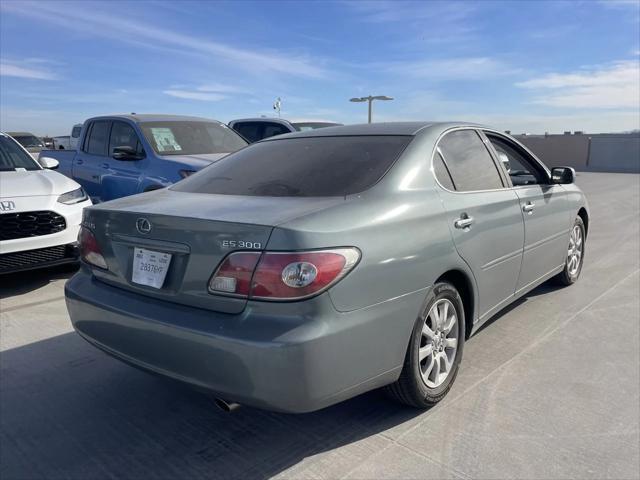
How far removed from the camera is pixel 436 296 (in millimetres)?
2801

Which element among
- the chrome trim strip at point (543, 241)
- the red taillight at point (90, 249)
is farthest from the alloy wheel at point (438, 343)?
the red taillight at point (90, 249)

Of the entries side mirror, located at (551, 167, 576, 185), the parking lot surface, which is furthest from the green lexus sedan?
side mirror, located at (551, 167, 576, 185)

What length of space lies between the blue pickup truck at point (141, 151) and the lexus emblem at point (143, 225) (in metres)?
3.71

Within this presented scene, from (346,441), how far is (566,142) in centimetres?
2930

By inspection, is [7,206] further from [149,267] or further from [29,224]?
[149,267]

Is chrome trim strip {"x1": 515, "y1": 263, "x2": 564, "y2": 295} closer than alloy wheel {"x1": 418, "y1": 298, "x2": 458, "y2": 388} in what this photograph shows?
No

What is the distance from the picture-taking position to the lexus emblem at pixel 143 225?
2.53m

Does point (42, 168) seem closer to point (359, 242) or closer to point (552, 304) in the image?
point (359, 242)

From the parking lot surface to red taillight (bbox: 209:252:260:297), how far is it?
0.88m

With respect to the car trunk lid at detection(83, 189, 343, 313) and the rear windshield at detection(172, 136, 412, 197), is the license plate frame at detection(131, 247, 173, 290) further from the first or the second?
the rear windshield at detection(172, 136, 412, 197)

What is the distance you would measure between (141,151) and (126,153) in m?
0.19

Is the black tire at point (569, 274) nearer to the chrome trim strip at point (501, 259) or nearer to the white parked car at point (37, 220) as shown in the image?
the chrome trim strip at point (501, 259)

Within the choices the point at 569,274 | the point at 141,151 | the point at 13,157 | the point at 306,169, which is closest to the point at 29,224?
the point at 13,157

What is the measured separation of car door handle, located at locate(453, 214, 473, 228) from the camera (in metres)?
2.99
